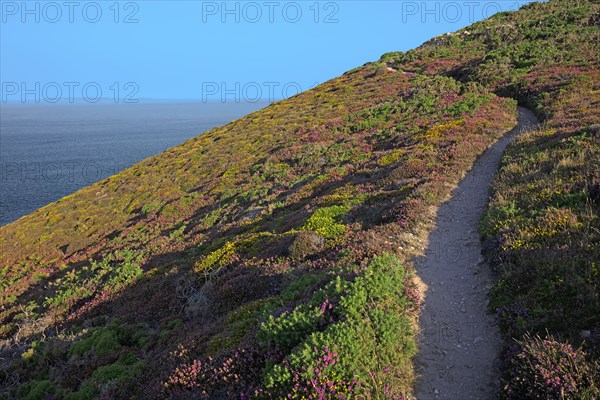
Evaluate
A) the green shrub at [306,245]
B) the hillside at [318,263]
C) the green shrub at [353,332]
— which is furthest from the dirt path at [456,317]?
the green shrub at [306,245]

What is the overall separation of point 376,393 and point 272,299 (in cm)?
395

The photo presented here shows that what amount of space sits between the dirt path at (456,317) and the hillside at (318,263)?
38 cm

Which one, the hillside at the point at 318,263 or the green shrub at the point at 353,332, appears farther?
the hillside at the point at 318,263

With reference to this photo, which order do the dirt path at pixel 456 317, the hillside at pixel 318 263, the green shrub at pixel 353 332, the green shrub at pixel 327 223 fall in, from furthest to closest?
the green shrub at pixel 327 223
the hillside at pixel 318 263
the dirt path at pixel 456 317
the green shrub at pixel 353 332

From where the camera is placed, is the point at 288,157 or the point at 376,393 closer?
the point at 376,393

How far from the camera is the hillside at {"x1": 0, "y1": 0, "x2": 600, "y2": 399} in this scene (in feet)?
20.7

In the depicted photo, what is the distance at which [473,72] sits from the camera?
42.6 metres

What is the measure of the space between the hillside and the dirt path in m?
0.38

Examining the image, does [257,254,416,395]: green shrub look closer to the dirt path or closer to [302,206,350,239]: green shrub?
the dirt path

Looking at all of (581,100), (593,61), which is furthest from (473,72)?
(581,100)

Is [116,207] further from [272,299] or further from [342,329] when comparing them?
[342,329]

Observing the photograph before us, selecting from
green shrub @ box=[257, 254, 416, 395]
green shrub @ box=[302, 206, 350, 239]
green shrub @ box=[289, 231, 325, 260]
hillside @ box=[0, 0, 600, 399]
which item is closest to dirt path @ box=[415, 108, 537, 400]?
hillside @ box=[0, 0, 600, 399]

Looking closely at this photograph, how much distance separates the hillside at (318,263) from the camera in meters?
6.30

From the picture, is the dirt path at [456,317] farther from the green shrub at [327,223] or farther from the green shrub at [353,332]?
the green shrub at [327,223]
